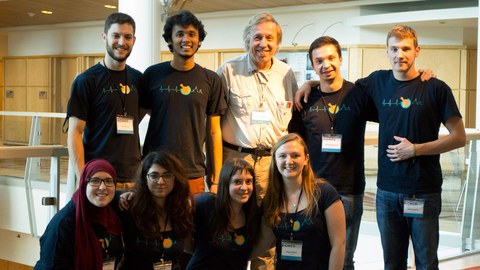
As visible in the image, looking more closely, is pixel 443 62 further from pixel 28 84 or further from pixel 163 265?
pixel 28 84

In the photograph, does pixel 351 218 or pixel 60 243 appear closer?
pixel 60 243

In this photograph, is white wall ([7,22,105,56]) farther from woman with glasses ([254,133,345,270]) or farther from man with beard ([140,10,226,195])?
woman with glasses ([254,133,345,270])

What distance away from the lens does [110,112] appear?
331 centimetres

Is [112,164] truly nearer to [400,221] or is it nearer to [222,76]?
[222,76]

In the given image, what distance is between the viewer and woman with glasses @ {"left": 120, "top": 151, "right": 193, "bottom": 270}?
3.14m

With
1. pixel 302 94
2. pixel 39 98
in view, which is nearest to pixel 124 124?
pixel 302 94

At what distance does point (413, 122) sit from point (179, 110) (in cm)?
125

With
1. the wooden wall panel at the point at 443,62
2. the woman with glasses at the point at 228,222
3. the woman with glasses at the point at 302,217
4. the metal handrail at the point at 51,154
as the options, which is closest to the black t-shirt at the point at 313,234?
the woman with glasses at the point at 302,217

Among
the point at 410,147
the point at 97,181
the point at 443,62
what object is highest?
the point at 443,62

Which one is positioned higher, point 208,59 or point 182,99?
point 208,59

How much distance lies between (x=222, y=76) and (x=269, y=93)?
31 centimetres

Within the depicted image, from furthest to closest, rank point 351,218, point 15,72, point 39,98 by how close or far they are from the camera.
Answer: point 15,72
point 39,98
point 351,218

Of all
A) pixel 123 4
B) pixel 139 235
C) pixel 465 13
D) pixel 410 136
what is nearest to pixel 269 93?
pixel 410 136

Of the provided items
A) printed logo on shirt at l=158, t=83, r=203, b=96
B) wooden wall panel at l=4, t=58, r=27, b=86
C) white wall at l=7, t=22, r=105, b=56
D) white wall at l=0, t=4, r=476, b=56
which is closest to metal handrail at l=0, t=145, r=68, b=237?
printed logo on shirt at l=158, t=83, r=203, b=96
